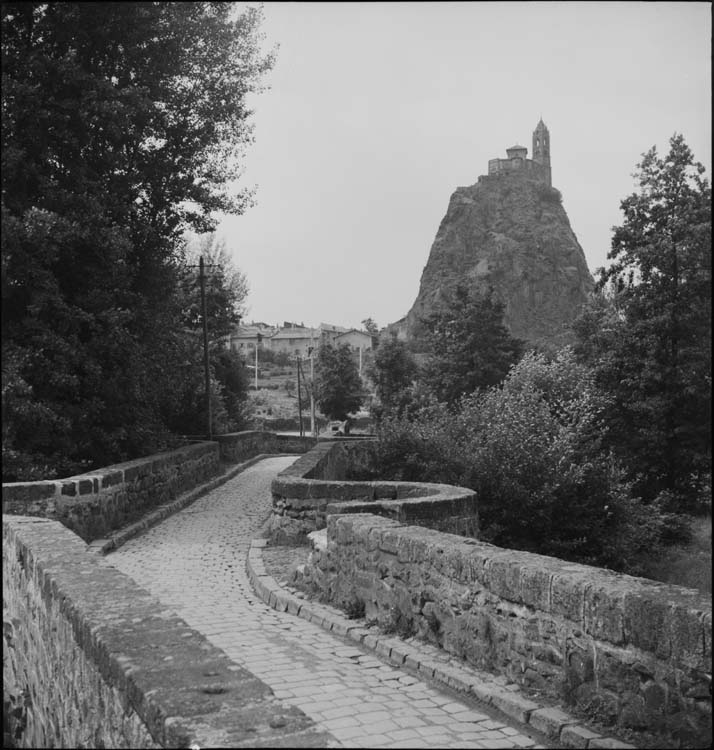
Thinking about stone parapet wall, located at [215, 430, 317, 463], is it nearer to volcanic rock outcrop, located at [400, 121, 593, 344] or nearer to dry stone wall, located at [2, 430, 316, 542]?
dry stone wall, located at [2, 430, 316, 542]

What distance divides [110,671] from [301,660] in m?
3.09

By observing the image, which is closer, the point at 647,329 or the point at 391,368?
the point at 647,329

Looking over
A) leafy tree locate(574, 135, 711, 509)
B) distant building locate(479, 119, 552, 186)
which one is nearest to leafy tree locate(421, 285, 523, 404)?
leafy tree locate(574, 135, 711, 509)

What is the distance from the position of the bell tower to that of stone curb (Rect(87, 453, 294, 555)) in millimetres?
126370

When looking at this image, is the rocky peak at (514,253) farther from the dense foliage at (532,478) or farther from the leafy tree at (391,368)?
the dense foliage at (532,478)

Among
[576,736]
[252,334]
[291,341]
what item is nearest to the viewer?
[576,736]

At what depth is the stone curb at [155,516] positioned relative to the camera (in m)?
12.0

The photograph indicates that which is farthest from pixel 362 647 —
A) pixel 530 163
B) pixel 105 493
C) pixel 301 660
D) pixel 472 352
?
pixel 530 163

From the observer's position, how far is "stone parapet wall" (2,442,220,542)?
35.9 ft

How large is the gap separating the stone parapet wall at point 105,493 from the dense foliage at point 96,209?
0.99 metres

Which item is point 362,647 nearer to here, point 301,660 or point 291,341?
point 301,660

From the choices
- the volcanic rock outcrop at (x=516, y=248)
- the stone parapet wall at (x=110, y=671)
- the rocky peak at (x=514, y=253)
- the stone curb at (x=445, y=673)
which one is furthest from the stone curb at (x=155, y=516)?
the rocky peak at (x=514, y=253)

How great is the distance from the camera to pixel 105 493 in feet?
42.2

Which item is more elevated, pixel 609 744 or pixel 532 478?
pixel 532 478
